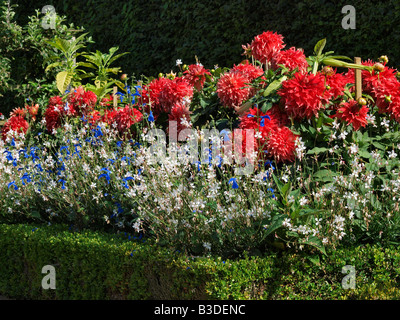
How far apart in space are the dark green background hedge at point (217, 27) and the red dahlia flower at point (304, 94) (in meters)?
2.15

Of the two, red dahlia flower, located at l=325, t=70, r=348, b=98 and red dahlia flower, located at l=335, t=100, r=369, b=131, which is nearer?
red dahlia flower, located at l=335, t=100, r=369, b=131

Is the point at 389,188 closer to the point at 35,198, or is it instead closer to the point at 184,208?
the point at 184,208

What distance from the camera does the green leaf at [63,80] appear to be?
611 centimetres

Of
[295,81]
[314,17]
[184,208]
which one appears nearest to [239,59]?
[314,17]

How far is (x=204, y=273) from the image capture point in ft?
8.96

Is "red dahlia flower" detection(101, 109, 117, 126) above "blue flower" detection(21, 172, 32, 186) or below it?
above

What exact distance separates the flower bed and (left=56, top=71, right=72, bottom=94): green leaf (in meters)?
1.55

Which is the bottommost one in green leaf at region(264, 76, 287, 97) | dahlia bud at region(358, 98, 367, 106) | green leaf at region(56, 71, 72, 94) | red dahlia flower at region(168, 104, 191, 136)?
dahlia bud at region(358, 98, 367, 106)

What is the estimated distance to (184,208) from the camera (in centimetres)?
313

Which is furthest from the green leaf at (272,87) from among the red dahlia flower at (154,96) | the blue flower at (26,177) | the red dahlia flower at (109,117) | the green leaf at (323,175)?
the blue flower at (26,177)

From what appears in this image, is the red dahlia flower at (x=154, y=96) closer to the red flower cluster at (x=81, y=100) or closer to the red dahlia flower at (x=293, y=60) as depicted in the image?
the red flower cluster at (x=81, y=100)

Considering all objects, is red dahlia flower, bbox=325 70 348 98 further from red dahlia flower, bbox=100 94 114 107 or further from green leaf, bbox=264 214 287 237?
red dahlia flower, bbox=100 94 114 107

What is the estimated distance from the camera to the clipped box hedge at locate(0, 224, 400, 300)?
273cm
